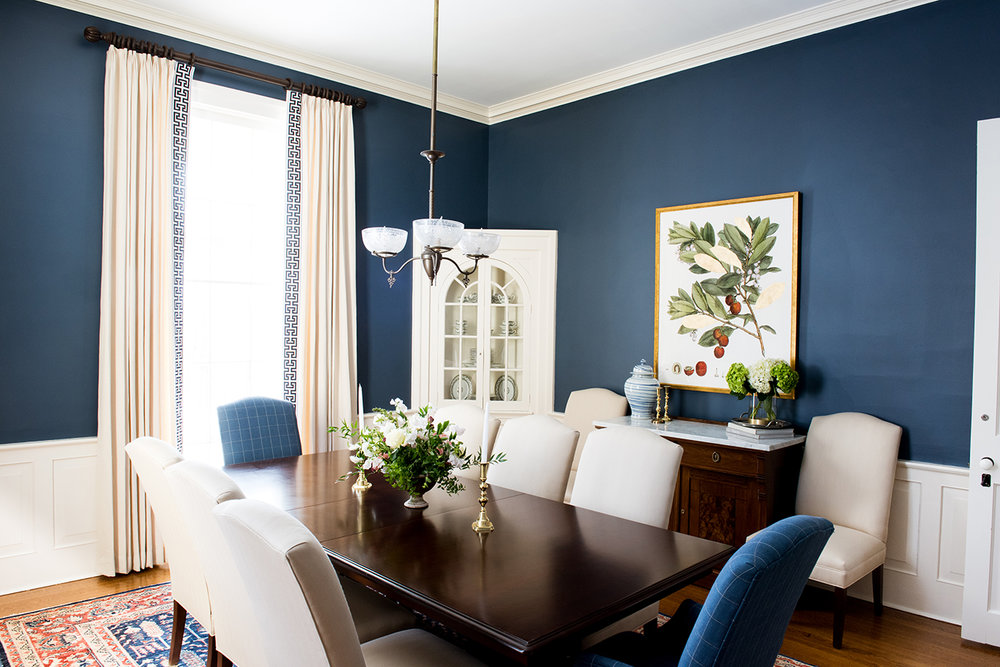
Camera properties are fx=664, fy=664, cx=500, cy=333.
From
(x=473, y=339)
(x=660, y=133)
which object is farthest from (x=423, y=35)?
(x=473, y=339)

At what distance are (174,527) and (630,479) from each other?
1654 mm

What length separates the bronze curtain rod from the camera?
11.7ft

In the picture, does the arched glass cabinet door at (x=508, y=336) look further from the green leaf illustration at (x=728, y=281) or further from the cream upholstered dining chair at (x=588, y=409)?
the green leaf illustration at (x=728, y=281)

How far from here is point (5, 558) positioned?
337 cm

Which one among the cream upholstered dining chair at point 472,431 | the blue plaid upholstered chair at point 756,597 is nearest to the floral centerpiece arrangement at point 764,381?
the cream upholstered dining chair at point 472,431

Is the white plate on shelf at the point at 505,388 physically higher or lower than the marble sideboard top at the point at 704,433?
higher

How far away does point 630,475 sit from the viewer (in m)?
2.55

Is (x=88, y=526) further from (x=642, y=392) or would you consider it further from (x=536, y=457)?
(x=642, y=392)

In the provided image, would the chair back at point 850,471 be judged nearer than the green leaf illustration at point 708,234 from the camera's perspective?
Yes

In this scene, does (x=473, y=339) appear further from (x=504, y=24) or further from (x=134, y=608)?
(x=134, y=608)

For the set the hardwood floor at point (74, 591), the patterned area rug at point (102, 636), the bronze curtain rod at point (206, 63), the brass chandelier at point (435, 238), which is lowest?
the hardwood floor at point (74, 591)

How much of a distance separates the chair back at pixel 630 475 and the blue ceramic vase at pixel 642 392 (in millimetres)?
1423

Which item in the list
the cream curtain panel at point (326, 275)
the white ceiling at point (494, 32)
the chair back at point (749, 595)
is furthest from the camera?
the cream curtain panel at point (326, 275)

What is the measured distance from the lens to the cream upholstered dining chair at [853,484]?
3137 mm
